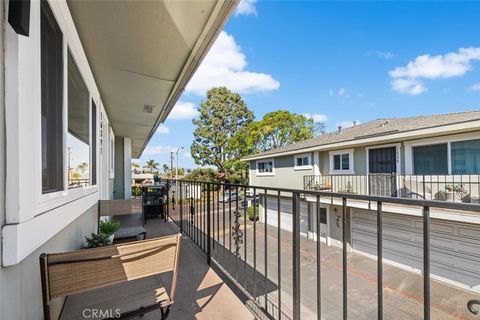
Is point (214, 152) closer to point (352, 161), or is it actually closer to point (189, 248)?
point (352, 161)

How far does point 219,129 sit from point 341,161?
13.6 m

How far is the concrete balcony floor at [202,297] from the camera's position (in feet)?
5.61

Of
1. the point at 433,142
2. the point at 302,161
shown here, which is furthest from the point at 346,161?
the point at 433,142

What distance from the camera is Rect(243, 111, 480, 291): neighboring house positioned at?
6.43 metres

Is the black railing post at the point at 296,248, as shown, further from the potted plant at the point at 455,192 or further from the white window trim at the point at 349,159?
the white window trim at the point at 349,159

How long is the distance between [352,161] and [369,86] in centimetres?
1683

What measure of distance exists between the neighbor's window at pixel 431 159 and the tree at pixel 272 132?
13.8 meters

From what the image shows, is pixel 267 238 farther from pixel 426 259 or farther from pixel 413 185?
pixel 413 185

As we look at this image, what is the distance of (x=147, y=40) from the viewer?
6.72 ft

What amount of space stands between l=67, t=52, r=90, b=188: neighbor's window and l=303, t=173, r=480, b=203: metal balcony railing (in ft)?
25.6

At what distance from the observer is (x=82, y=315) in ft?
3.82

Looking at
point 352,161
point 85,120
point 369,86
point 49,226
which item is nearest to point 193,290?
point 49,226

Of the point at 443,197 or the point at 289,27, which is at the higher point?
the point at 289,27

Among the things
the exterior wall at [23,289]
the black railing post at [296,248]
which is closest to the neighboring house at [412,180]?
the black railing post at [296,248]
